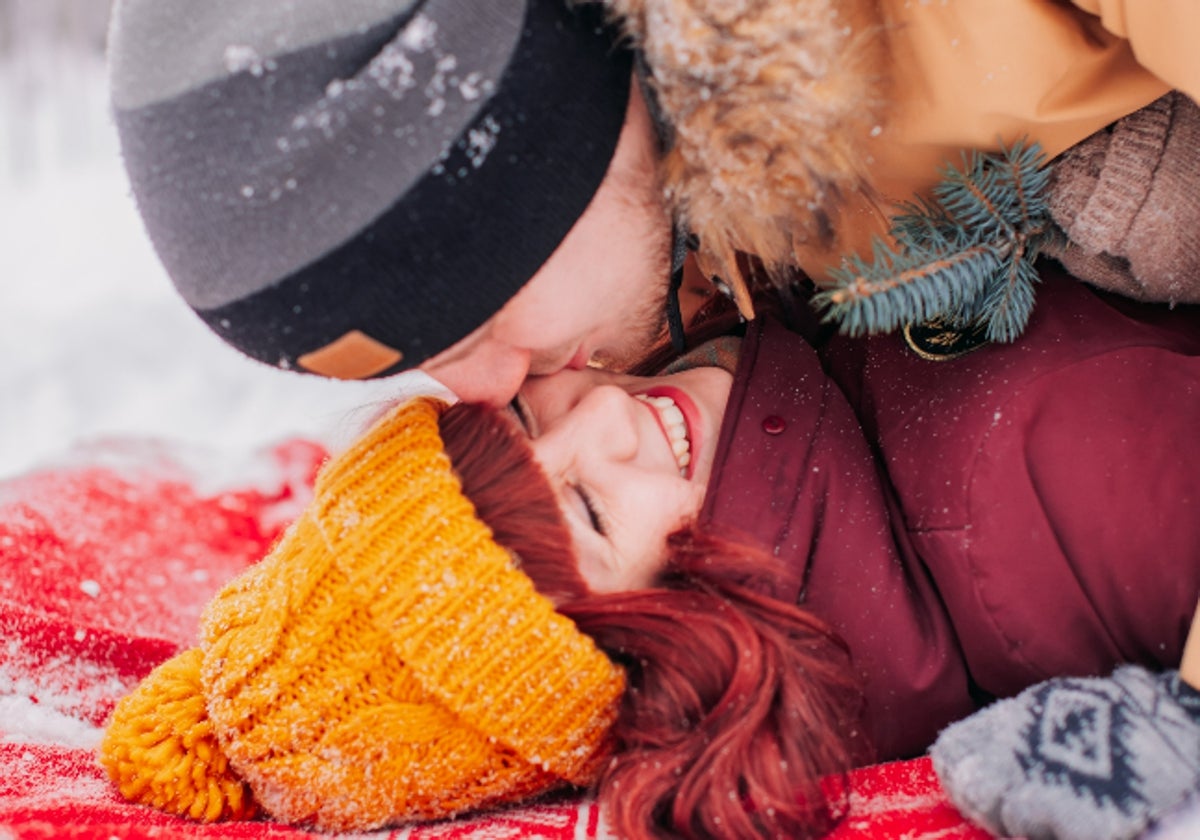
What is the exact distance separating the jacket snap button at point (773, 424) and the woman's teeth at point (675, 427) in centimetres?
9

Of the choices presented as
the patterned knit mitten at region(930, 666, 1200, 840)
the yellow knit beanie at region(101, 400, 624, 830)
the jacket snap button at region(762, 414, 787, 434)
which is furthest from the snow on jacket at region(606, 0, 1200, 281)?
the patterned knit mitten at region(930, 666, 1200, 840)

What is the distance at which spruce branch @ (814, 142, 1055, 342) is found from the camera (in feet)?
3.42

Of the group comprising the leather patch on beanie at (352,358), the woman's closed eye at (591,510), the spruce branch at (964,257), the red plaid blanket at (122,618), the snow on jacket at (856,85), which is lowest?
the red plaid blanket at (122,618)

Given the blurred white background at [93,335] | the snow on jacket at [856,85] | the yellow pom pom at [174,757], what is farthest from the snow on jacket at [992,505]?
the blurred white background at [93,335]

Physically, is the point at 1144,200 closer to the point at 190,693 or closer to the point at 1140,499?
the point at 1140,499

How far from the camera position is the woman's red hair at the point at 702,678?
3.22ft

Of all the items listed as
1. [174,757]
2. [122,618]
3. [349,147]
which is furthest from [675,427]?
[122,618]

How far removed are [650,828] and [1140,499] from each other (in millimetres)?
569

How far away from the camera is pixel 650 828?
0.97 metres

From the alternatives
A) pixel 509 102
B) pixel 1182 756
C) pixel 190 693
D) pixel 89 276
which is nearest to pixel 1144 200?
pixel 1182 756

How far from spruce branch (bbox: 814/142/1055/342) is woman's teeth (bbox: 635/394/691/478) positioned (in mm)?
225

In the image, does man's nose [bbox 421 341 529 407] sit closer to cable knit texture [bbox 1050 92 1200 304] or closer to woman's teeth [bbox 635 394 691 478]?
woman's teeth [bbox 635 394 691 478]

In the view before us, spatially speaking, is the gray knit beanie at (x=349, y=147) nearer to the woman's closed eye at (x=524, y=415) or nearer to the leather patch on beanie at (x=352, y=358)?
the leather patch on beanie at (x=352, y=358)

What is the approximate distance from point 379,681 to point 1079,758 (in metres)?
0.62
